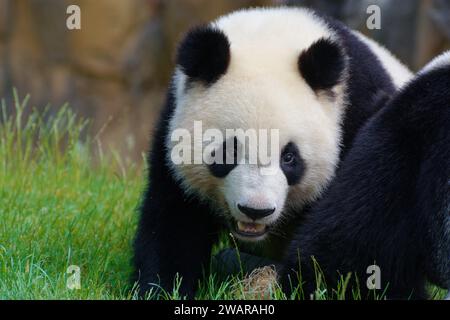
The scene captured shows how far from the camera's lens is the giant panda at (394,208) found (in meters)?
3.87

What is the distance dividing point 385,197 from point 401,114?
15.4 inches

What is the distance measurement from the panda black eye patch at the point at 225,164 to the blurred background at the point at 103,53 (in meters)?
6.45

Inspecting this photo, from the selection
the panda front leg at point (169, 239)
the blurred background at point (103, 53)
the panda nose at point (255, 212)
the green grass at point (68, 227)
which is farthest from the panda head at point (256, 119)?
the blurred background at point (103, 53)

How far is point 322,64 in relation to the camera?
4.59 metres

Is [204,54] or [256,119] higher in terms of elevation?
[204,54]

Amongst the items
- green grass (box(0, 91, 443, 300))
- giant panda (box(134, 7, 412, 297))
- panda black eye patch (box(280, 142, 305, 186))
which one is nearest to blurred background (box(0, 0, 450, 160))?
green grass (box(0, 91, 443, 300))

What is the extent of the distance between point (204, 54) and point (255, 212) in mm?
873

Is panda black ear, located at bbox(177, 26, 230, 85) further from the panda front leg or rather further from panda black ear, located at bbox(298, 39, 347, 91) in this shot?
the panda front leg

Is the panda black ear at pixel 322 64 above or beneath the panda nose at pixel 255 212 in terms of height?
above

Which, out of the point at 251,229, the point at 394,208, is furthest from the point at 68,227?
the point at 394,208

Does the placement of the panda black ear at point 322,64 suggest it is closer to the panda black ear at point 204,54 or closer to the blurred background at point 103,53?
the panda black ear at point 204,54

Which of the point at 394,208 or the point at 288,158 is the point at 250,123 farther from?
the point at 394,208

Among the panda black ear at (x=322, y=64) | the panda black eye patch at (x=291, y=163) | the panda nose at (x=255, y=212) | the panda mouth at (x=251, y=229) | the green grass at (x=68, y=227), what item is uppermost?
the panda black ear at (x=322, y=64)
